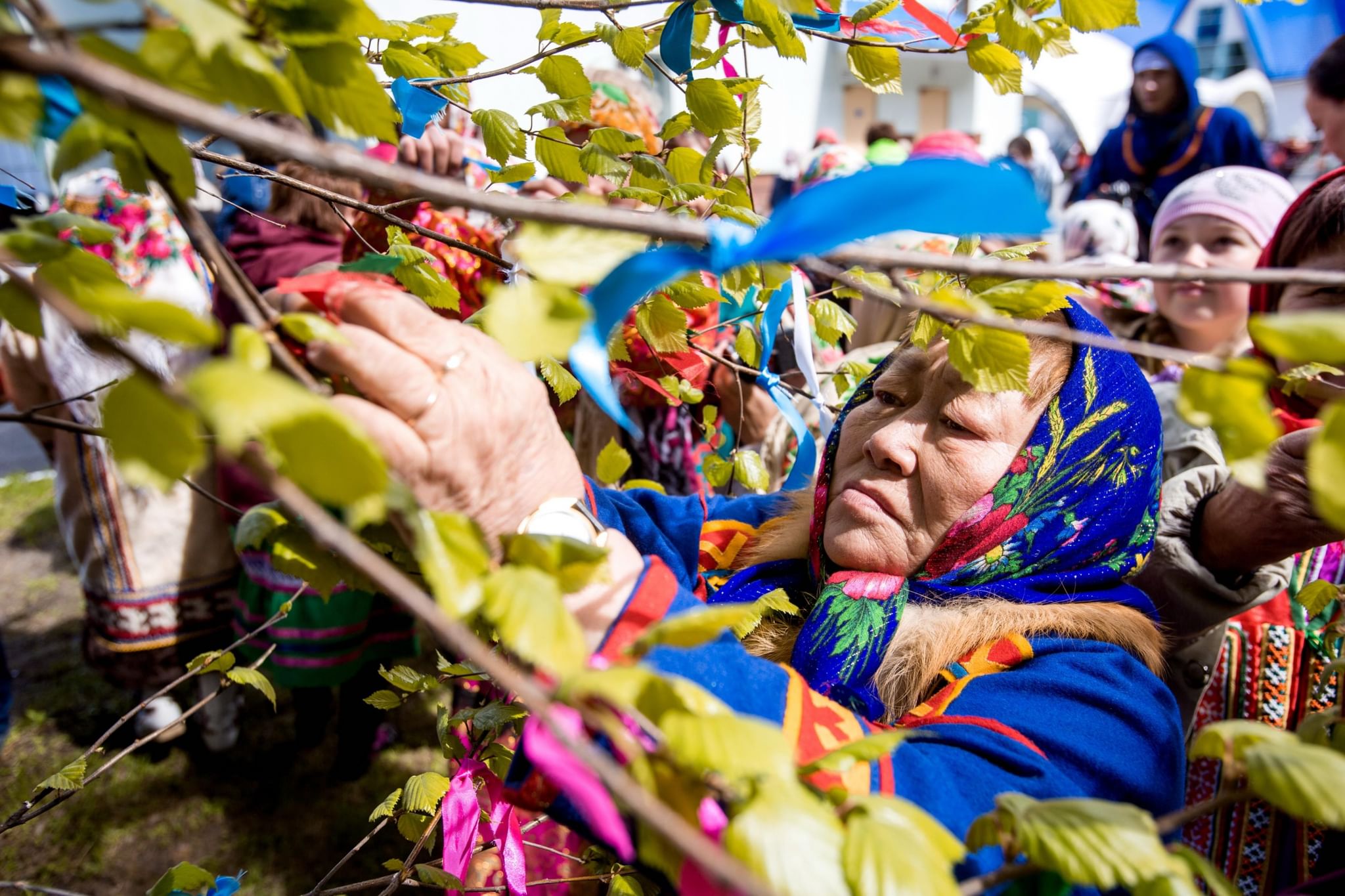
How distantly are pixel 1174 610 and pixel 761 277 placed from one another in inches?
42.0

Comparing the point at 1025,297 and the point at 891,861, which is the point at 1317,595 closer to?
the point at 1025,297

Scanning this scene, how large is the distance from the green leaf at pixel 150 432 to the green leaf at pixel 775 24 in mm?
771

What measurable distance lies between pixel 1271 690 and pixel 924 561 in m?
0.99

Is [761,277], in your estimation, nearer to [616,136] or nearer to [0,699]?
[616,136]

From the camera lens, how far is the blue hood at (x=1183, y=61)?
4.23 meters

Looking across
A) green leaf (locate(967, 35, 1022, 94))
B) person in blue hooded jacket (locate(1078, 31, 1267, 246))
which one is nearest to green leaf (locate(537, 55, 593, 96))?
green leaf (locate(967, 35, 1022, 94))

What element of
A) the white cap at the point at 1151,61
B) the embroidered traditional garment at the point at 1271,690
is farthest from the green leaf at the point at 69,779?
the white cap at the point at 1151,61

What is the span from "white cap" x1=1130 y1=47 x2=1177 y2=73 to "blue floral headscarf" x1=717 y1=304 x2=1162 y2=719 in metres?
3.95

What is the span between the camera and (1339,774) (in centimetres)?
50

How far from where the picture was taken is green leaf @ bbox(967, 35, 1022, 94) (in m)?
1.05

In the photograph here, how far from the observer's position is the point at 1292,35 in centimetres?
631

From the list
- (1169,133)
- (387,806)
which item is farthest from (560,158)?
(1169,133)

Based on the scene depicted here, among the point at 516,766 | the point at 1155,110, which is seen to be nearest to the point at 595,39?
the point at 516,766

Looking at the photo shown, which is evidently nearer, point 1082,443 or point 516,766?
point 516,766
